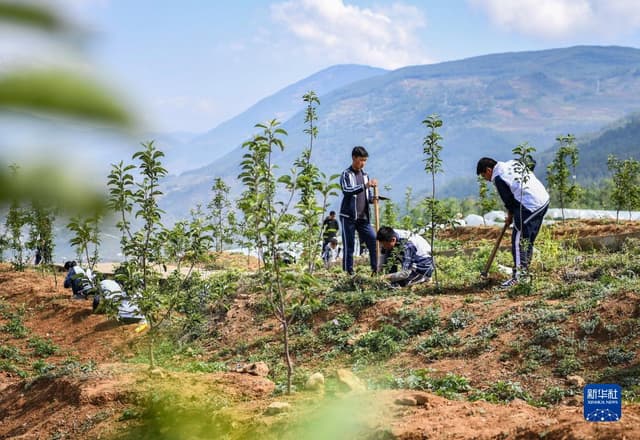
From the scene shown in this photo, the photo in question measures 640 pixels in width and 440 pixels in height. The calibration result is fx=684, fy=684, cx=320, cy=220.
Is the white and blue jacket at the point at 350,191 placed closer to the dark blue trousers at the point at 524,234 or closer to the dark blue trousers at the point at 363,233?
the dark blue trousers at the point at 363,233

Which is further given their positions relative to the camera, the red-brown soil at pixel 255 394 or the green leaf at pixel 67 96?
the red-brown soil at pixel 255 394

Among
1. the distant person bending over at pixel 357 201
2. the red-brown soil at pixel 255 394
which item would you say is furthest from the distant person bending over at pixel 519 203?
the distant person bending over at pixel 357 201

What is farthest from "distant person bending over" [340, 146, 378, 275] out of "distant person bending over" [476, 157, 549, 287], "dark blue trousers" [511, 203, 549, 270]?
"dark blue trousers" [511, 203, 549, 270]

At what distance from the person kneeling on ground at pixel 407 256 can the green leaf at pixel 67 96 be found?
31.0ft

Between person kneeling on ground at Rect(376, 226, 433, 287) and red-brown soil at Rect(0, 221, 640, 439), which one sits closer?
red-brown soil at Rect(0, 221, 640, 439)

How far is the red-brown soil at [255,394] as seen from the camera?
A: 156 inches

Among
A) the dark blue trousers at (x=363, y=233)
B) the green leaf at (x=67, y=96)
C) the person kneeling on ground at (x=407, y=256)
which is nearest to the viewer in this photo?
the green leaf at (x=67, y=96)

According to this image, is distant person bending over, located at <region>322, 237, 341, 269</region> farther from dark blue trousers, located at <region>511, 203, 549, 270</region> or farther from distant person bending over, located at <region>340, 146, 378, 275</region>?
dark blue trousers, located at <region>511, 203, 549, 270</region>

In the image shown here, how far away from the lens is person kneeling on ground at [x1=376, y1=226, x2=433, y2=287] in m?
10.0

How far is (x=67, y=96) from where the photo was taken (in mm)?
517

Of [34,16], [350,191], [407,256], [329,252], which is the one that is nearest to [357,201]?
[350,191]

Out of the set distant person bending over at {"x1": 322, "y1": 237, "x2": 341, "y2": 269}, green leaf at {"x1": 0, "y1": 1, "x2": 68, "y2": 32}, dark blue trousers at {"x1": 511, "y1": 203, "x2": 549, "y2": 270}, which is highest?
green leaf at {"x1": 0, "y1": 1, "x2": 68, "y2": 32}

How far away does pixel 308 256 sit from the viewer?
668cm

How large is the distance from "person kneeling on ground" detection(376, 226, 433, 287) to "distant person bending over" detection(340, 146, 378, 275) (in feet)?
1.50
